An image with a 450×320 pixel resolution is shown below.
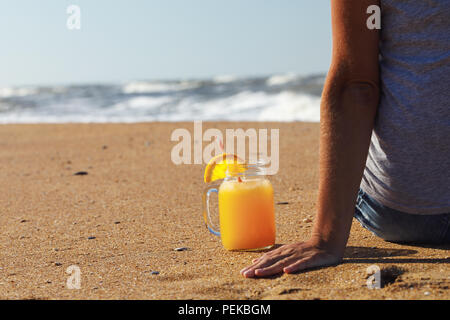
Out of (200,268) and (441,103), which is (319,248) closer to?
(200,268)

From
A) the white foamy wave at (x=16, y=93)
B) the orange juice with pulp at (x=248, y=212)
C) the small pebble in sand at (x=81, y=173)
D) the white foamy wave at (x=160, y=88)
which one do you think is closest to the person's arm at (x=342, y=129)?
the orange juice with pulp at (x=248, y=212)

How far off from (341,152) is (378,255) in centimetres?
45

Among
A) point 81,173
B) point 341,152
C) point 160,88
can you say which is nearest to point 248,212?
point 341,152

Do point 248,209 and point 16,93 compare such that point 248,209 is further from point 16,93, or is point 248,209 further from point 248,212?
point 16,93

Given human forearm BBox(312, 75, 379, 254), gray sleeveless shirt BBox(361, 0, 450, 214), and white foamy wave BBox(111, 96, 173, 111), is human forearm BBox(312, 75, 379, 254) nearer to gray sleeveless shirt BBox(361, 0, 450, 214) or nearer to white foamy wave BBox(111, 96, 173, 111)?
gray sleeveless shirt BBox(361, 0, 450, 214)

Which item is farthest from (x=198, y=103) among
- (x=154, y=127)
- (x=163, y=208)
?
(x=163, y=208)

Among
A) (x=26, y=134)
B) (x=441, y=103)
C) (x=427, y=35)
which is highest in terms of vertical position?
(x=427, y=35)

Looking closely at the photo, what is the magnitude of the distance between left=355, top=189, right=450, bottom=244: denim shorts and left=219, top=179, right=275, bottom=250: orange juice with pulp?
0.36 metres

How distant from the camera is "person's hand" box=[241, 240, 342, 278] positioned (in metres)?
1.71

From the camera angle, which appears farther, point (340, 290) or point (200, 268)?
point (200, 268)

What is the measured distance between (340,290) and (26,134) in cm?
738
